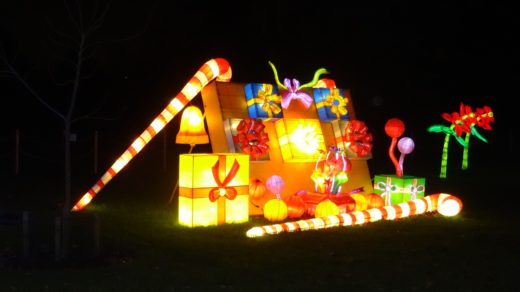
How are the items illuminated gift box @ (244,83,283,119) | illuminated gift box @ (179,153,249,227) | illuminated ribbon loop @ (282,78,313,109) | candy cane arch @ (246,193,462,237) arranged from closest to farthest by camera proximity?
candy cane arch @ (246,193,462,237), illuminated gift box @ (179,153,249,227), illuminated gift box @ (244,83,283,119), illuminated ribbon loop @ (282,78,313,109)

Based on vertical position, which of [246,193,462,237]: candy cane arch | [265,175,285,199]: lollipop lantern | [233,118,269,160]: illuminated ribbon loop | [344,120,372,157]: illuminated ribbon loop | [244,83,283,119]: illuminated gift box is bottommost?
[246,193,462,237]: candy cane arch

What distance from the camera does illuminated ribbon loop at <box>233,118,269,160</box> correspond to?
13.0m

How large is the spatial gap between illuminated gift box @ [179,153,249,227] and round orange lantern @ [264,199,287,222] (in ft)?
1.86

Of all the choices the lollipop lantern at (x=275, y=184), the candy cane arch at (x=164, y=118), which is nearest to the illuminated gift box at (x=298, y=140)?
the lollipop lantern at (x=275, y=184)

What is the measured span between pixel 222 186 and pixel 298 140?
9.45ft

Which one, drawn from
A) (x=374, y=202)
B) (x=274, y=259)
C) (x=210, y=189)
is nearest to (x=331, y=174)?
(x=374, y=202)

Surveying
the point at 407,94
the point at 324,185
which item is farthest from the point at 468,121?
the point at 407,94

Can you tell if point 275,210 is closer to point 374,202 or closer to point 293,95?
point 374,202

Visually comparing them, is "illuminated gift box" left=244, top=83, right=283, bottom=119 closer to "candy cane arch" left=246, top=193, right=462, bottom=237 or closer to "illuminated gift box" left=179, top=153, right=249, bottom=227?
"illuminated gift box" left=179, top=153, right=249, bottom=227

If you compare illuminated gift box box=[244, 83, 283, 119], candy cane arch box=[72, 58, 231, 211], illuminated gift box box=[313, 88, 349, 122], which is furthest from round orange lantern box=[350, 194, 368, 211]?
candy cane arch box=[72, 58, 231, 211]

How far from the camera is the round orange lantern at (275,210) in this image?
41.0 ft

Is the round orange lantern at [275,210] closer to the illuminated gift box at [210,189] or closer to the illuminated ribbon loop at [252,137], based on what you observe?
the illuminated gift box at [210,189]

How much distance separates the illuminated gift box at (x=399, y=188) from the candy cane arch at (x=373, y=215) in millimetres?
666

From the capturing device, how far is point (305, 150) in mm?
14391
